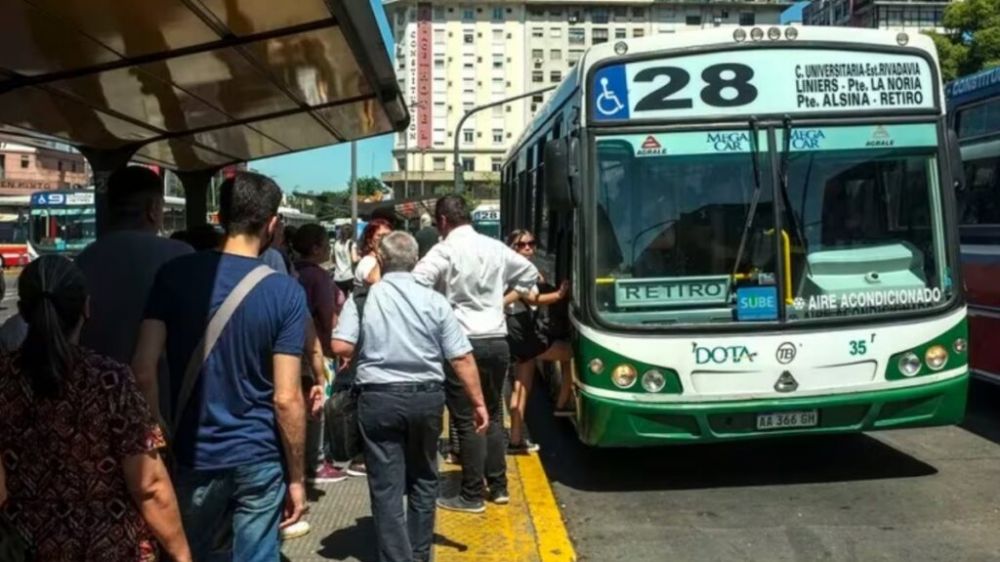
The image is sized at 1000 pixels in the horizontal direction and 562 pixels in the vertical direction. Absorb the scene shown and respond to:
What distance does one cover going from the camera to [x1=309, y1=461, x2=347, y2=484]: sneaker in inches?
273

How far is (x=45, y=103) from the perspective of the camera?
18.8ft

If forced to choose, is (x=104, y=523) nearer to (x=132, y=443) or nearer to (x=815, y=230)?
(x=132, y=443)

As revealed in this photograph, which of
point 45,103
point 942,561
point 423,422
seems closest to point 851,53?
point 942,561

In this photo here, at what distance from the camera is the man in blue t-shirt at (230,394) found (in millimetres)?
3482

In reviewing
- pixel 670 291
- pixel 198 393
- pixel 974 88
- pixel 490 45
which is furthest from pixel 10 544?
pixel 490 45

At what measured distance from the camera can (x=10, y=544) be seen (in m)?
2.46

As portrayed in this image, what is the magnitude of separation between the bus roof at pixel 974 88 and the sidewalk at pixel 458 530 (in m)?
5.81

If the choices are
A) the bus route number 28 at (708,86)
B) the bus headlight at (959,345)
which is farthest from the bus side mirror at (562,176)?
the bus headlight at (959,345)

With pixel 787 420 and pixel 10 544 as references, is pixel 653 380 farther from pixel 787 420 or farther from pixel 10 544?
pixel 10 544

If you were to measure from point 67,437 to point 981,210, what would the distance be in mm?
8949

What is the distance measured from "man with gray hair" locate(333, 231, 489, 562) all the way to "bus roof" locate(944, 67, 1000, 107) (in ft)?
21.3

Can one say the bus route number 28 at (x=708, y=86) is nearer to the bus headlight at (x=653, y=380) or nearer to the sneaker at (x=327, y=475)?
the bus headlight at (x=653, y=380)

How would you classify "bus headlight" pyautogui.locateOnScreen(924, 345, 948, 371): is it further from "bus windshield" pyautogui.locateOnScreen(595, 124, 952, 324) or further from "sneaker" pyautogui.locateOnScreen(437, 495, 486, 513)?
"sneaker" pyautogui.locateOnScreen(437, 495, 486, 513)

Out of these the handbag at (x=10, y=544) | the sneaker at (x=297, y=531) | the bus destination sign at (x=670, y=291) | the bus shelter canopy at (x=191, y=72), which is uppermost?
the bus shelter canopy at (x=191, y=72)
